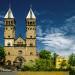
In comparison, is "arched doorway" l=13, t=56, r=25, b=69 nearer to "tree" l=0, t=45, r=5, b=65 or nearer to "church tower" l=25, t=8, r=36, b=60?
"church tower" l=25, t=8, r=36, b=60

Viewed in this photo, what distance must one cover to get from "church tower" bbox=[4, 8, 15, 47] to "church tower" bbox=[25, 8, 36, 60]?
13.7 ft

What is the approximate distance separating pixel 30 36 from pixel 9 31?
6048 mm

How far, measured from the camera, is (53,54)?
364 ft

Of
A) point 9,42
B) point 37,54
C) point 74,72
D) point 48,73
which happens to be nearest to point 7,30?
point 9,42

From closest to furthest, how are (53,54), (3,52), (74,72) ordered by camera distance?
1. (74,72)
2. (3,52)
3. (53,54)

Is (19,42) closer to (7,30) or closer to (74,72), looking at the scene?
(7,30)

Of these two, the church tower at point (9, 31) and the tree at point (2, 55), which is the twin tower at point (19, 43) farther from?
the tree at point (2, 55)

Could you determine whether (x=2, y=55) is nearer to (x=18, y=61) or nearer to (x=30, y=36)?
(x=18, y=61)

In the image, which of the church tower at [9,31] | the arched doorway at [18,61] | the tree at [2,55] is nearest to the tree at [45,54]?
the arched doorway at [18,61]

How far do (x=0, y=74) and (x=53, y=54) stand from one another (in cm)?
7036

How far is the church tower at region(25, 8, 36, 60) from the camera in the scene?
343 ft

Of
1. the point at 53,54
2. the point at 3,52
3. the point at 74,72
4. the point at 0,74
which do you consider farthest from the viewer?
the point at 53,54

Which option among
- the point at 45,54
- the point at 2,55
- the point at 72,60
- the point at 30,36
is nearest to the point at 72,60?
the point at 72,60

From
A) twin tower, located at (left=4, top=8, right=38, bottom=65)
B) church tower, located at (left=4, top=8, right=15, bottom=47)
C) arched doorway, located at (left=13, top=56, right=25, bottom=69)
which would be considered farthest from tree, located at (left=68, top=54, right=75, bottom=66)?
Answer: church tower, located at (left=4, top=8, right=15, bottom=47)
